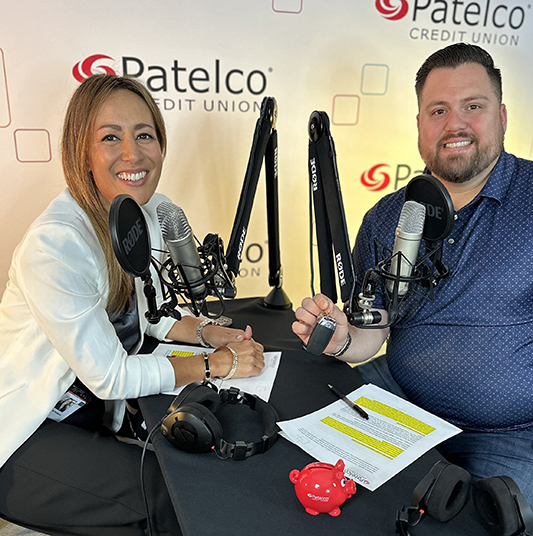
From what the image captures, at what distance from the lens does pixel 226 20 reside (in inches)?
81.7

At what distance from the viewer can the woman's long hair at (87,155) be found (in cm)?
133

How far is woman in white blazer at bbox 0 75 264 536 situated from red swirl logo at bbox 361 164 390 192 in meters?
1.39

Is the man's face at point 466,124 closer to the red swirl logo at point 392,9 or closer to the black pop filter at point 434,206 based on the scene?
the black pop filter at point 434,206

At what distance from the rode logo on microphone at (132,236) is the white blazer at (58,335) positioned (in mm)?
327

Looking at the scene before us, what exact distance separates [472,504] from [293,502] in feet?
1.01

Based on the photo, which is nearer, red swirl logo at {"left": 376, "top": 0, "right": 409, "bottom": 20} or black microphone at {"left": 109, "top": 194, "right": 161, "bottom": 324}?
black microphone at {"left": 109, "top": 194, "right": 161, "bottom": 324}

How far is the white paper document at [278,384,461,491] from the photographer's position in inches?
37.4

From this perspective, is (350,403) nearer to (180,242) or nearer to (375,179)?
(180,242)

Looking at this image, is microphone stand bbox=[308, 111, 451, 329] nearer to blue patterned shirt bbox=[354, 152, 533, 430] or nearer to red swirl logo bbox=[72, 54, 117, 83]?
blue patterned shirt bbox=[354, 152, 533, 430]

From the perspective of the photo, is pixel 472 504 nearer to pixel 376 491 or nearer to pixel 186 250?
pixel 376 491

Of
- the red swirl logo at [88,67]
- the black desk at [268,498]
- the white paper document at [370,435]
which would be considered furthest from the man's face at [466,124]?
the red swirl logo at [88,67]

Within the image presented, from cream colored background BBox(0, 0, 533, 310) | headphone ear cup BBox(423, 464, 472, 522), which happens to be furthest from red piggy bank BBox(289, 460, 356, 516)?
cream colored background BBox(0, 0, 533, 310)

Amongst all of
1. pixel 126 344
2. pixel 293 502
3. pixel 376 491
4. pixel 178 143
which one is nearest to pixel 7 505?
pixel 126 344

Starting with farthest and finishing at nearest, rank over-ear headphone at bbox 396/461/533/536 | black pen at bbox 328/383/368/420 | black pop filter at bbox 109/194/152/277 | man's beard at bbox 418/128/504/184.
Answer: man's beard at bbox 418/128/504/184, black pen at bbox 328/383/368/420, black pop filter at bbox 109/194/152/277, over-ear headphone at bbox 396/461/533/536
